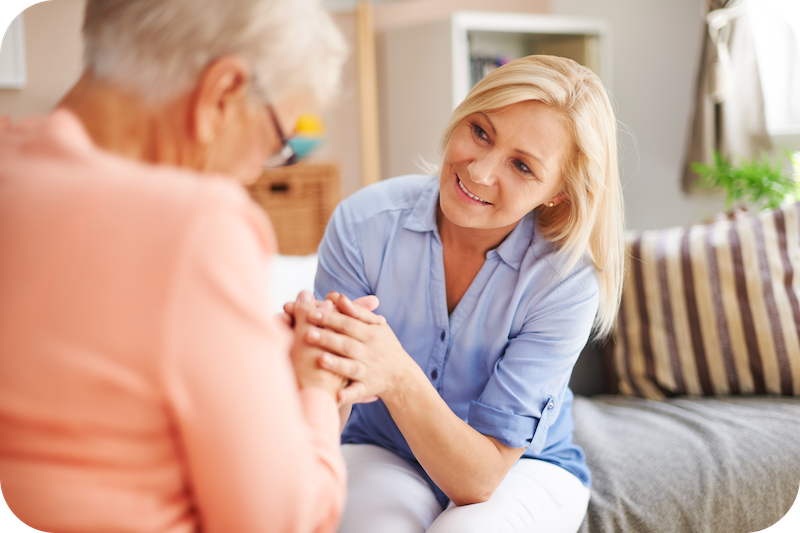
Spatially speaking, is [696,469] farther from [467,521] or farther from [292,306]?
[292,306]

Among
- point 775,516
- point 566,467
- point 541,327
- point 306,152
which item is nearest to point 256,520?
point 541,327

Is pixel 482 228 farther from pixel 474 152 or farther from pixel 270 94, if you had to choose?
pixel 270 94

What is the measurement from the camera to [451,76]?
119 inches

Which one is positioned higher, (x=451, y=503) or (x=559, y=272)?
(x=559, y=272)

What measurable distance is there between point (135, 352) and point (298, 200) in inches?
101

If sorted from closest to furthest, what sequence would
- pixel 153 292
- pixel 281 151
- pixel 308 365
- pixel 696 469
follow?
pixel 153 292, pixel 281 151, pixel 308 365, pixel 696 469

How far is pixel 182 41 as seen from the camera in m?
0.55

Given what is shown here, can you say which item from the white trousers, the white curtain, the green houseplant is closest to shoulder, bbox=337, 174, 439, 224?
the white trousers

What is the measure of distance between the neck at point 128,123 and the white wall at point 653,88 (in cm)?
320

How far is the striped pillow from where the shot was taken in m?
1.58

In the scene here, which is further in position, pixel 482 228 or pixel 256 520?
pixel 482 228

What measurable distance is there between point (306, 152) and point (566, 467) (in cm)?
229

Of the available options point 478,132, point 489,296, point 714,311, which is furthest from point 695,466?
point 478,132

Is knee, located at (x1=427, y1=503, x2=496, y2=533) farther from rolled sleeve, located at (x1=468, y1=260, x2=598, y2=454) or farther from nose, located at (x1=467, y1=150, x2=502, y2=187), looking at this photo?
nose, located at (x1=467, y1=150, x2=502, y2=187)
